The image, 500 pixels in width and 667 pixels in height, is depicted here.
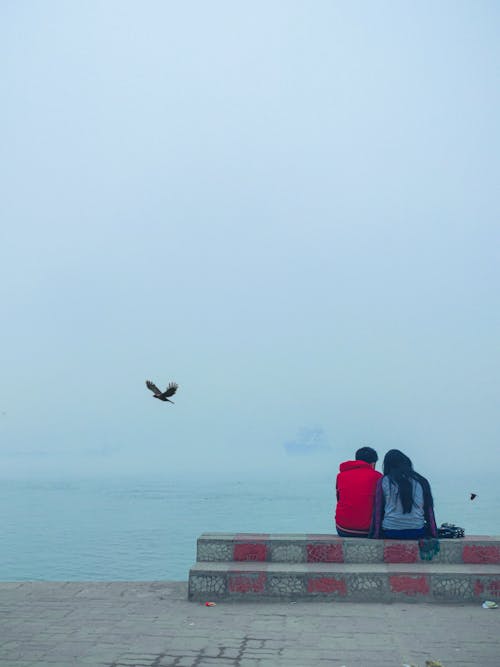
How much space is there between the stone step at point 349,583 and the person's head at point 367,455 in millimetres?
1245

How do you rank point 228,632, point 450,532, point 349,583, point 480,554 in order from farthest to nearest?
point 450,532, point 480,554, point 349,583, point 228,632

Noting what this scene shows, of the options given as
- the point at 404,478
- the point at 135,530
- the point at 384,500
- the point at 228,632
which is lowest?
the point at 135,530

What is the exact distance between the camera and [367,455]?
29.6 feet

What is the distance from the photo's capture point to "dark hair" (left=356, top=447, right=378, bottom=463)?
9023 mm

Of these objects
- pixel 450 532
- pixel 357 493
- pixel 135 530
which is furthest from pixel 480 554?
pixel 135 530

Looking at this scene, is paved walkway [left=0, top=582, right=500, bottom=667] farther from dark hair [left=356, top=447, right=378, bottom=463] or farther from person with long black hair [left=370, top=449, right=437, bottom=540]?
dark hair [left=356, top=447, right=378, bottom=463]

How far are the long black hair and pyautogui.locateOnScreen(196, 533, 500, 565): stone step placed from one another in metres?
0.49

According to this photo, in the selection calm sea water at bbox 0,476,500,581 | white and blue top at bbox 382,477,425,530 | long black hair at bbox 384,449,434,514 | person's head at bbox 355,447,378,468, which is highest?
person's head at bbox 355,447,378,468

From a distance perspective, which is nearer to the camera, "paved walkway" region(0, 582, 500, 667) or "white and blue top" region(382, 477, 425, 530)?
"paved walkway" region(0, 582, 500, 667)

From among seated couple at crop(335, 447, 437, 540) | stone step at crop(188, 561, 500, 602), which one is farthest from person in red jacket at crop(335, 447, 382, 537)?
stone step at crop(188, 561, 500, 602)

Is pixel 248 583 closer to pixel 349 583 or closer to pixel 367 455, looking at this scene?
pixel 349 583

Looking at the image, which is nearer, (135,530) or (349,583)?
(349,583)

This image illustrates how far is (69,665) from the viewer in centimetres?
551

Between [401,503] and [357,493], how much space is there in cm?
55
